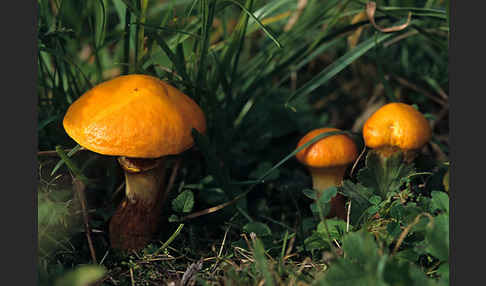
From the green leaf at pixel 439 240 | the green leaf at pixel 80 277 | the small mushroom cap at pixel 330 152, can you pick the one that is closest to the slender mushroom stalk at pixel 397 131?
the small mushroom cap at pixel 330 152

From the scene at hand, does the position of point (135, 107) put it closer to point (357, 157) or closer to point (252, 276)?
point (252, 276)

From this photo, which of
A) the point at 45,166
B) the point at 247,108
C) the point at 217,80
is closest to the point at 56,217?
the point at 45,166

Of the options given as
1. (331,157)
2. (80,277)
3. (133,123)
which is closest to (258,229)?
(331,157)

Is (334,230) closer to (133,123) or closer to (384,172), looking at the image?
(384,172)

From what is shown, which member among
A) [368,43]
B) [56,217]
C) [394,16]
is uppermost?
[394,16]

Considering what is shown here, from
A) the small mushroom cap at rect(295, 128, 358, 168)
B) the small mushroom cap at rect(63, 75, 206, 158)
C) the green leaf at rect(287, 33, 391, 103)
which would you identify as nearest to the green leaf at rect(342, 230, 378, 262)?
the small mushroom cap at rect(295, 128, 358, 168)

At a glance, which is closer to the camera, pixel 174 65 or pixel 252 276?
pixel 252 276
